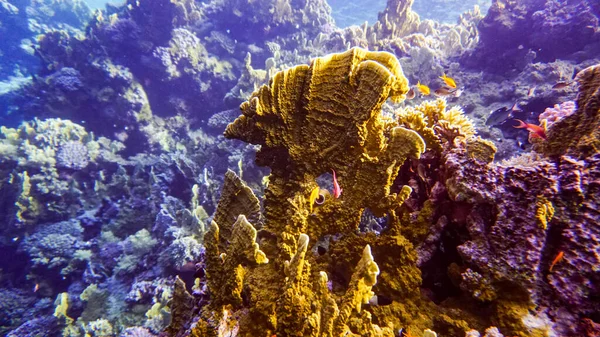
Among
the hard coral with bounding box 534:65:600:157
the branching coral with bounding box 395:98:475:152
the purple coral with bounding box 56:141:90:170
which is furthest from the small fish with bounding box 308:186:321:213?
the purple coral with bounding box 56:141:90:170

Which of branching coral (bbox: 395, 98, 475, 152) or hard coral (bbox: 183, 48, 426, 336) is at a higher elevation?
branching coral (bbox: 395, 98, 475, 152)

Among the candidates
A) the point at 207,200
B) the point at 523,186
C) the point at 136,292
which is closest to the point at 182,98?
the point at 207,200

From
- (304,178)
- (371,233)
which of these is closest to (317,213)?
(304,178)

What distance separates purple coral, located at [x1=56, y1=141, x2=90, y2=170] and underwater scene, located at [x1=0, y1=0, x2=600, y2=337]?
5 cm

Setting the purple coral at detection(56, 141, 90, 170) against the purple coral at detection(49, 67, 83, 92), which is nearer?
the purple coral at detection(56, 141, 90, 170)

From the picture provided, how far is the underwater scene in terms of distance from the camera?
5.52 ft

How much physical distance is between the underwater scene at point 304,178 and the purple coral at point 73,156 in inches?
1.9

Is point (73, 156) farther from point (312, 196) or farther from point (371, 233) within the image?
point (371, 233)

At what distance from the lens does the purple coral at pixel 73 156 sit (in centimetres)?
938

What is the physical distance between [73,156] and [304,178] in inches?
428

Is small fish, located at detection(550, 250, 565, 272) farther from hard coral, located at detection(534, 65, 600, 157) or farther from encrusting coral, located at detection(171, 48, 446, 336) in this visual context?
encrusting coral, located at detection(171, 48, 446, 336)

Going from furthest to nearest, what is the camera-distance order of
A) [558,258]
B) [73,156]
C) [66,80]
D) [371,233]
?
[66,80]
[73,156]
[371,233]
[558,258]

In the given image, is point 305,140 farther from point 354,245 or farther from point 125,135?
point 125,135

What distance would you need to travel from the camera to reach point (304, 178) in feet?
6.52
